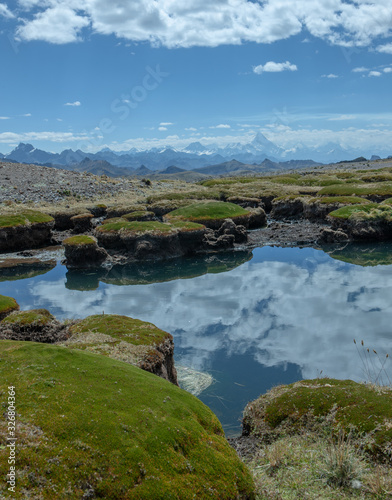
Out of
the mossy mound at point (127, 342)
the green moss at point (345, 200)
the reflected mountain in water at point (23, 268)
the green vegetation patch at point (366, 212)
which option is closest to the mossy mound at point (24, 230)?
the reflected mountain in water at point (23, 268)

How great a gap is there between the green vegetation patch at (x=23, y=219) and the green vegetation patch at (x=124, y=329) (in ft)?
99.4

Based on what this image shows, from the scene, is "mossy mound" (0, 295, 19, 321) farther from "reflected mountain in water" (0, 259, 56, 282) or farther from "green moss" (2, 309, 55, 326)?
"reflected mountain in water" (0, 259, 56, 282)

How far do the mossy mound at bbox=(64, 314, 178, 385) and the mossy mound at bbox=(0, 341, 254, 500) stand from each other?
3528 millimetres

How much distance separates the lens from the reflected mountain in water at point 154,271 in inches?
1309

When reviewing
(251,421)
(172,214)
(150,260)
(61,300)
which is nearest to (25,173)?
(172,214)

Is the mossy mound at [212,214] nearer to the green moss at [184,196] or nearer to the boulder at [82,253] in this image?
the boulder at [82,253]

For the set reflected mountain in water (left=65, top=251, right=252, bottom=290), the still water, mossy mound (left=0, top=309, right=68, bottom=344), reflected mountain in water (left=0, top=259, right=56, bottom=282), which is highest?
mossy mound (left=0, top=309, right=68, bottom=344)

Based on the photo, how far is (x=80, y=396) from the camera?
789 centimetres

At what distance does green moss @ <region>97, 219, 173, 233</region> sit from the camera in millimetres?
39134

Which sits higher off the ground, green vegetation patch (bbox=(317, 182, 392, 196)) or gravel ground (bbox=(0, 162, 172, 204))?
gravel ground (bbox=(0, 162, 172, 204))

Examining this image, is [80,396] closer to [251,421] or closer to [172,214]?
[251,421]

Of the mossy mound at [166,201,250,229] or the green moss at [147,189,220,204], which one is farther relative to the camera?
the green moss at [147,189,220,204]

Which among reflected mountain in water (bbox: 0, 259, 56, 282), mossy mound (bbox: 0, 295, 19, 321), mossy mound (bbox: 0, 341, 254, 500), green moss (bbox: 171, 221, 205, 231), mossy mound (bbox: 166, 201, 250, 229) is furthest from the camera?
mossy mound (bbox: 166, 201, 250, 229)

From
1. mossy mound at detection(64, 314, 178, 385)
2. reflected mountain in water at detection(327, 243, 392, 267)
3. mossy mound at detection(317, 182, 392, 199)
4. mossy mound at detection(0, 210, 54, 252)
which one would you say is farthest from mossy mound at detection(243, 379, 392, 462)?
mossy mound at detection(317, 182, 392, 199)
